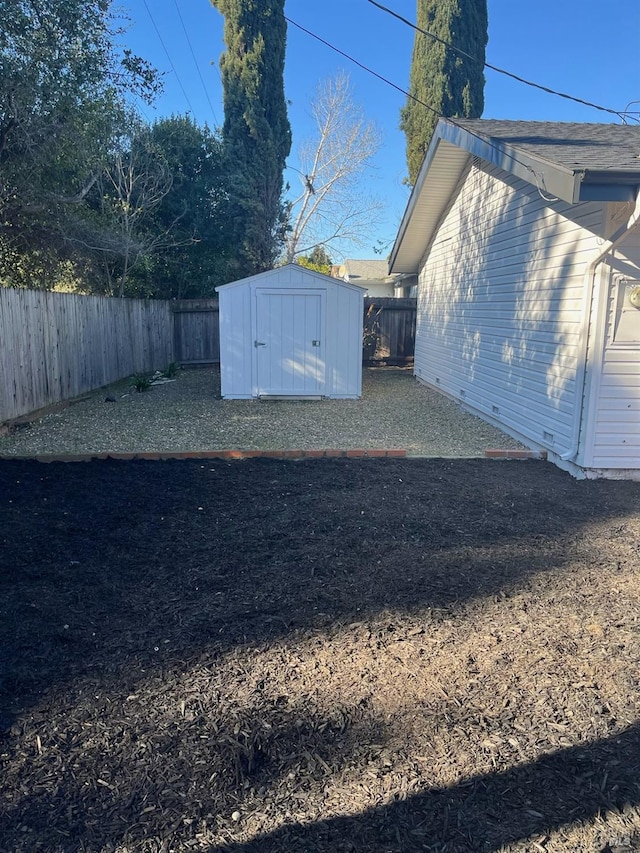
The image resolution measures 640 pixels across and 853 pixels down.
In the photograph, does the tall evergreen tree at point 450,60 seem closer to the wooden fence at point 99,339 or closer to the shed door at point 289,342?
the wooden fence at point 99,339

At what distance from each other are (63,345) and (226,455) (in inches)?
194

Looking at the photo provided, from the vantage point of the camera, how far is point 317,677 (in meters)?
2.78

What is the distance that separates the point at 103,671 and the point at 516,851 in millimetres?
1926

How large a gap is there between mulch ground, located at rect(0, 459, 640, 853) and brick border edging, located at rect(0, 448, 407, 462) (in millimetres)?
1482

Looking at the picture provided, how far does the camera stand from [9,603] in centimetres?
338

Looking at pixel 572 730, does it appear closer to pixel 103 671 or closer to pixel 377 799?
pixel 377 799

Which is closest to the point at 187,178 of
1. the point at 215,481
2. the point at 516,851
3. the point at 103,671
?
the point at 215,481

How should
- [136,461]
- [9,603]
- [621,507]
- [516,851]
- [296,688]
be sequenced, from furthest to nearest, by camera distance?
[136,461] < [621,507] < [9,603] < [296,688] < [516,851]

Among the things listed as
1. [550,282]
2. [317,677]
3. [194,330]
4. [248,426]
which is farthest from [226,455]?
[194,330]

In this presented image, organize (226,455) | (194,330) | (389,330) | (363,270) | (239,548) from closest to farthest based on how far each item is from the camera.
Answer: (239,548) < (226,455) < (194,330) < (389,330) < (363,270)

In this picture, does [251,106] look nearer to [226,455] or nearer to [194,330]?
[194,330]

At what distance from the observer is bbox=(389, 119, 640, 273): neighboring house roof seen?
191 inches

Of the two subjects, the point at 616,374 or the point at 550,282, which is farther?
the point at 550,282

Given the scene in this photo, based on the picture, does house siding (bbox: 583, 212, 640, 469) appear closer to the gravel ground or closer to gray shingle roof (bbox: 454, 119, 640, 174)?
gray shingle roof (bbox: 454, 119, 640, 174)
